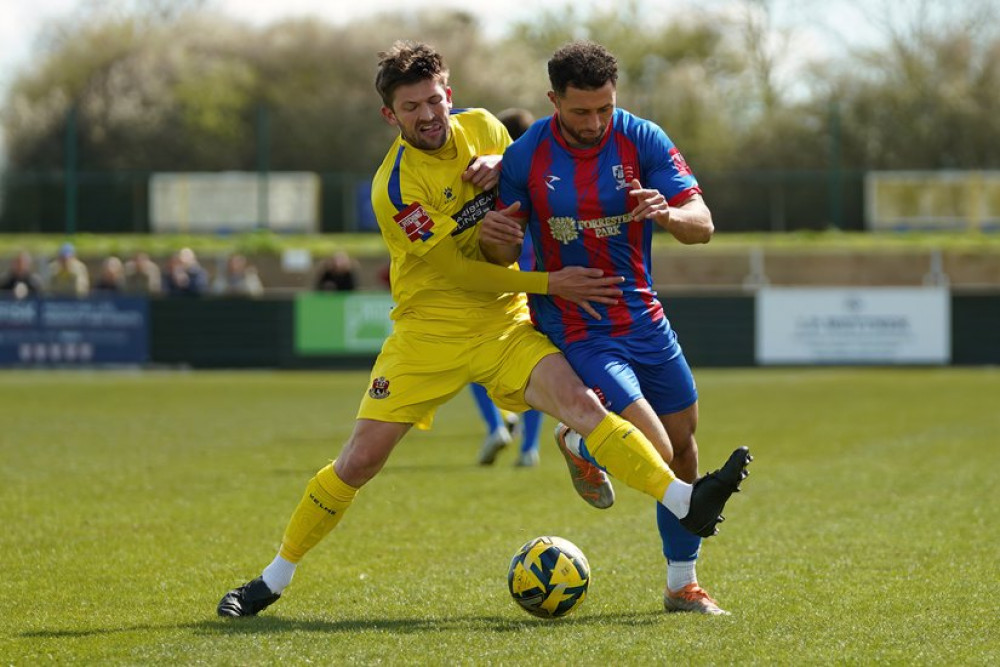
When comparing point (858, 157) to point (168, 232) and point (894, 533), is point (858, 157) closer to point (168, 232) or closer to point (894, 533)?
point (168, 232)

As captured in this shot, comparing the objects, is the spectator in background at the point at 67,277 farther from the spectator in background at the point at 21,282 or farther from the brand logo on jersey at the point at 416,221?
the brand logo on jersey at the point at 416,221

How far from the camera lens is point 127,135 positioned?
44.4 metres

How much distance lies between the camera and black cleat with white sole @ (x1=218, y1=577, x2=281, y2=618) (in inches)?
232

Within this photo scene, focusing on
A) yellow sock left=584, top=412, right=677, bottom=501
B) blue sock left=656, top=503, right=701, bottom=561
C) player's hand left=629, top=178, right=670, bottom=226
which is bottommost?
blue sock left=656, top=503, right=701, bottom=561

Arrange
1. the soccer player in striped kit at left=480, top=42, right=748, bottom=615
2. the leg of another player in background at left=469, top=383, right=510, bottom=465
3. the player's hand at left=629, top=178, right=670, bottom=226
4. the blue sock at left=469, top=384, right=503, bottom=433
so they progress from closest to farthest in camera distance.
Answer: the player's hand at left=629, top=178, right=670, bottom=226, the soccer player in striped kit at left=480, top=42, right=748, bottom=615, the leg of another player in background at left=469, top=383, right=510, bottom=465, the blue sock at left=469, top=384, right=503, bottom=433

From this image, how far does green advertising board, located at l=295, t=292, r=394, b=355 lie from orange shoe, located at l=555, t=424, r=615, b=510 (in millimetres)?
16367

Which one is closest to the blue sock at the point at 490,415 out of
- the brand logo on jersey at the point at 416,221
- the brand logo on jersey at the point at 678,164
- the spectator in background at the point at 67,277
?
the brand logo on jersey at the point at 416,221

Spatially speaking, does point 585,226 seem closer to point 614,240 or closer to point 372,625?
point 614,240

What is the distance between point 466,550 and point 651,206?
2.63 m

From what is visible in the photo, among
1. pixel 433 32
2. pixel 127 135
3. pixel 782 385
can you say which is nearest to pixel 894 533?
pixel 782 385

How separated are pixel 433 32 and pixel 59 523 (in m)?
45.2

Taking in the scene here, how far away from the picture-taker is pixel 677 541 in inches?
236

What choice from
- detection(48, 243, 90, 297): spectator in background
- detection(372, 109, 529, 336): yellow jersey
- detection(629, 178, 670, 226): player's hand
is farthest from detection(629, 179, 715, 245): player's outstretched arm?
detection(48, 243, 90, 297): spectator in background

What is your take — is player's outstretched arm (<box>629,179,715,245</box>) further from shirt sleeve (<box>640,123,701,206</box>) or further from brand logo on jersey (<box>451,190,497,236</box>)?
brand logo on jersey (<box>451,190,497,236</box>)
